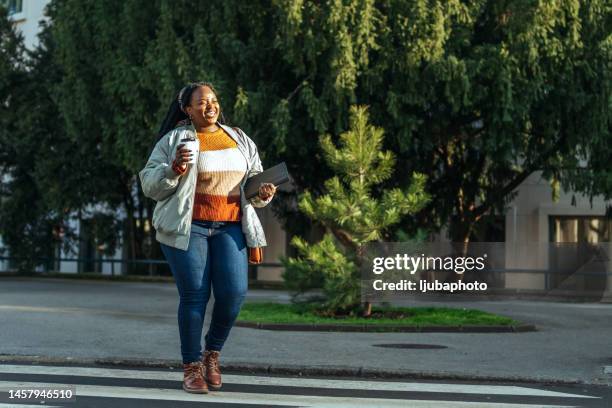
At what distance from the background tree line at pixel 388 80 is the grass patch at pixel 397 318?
3.82 metres

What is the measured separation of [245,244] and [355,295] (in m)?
8.67

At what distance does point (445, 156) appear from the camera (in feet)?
85.6

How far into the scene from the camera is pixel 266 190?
692 cm

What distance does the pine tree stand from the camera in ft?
50.7

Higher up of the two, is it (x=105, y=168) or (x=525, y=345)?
(x=105, y=168)

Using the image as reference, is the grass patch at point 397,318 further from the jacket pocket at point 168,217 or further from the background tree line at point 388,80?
the jacket pocket at point 168,217

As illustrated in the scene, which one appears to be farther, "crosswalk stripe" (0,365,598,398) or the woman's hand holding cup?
"crosswalk stripe" (0,365,598,398)

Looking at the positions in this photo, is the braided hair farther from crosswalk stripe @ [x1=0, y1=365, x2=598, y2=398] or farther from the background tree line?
the background tree line

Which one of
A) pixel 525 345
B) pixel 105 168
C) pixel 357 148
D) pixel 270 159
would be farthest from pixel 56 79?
pixel 525 345

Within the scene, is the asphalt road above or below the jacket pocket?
below

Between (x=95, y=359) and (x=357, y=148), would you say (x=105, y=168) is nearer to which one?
(x=357, y=148)

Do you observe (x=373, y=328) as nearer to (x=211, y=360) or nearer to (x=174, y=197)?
(x=211, y=360)

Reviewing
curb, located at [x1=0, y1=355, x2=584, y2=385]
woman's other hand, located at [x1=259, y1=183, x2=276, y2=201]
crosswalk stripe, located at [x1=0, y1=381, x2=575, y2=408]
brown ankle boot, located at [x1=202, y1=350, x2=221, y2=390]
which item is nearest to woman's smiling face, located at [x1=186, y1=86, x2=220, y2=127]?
woman's other hand, located at [x1=259, y1=183, x2=276, y2=201]

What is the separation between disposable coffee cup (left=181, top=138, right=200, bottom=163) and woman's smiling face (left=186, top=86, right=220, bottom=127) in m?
0.21
